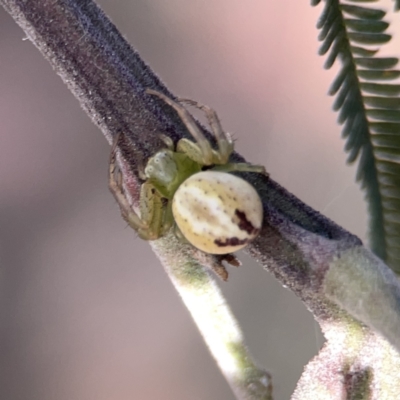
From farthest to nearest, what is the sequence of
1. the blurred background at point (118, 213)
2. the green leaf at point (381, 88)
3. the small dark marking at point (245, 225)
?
the blurred background at point (118, 213), the green leaf at point (381, 88), the small dark marking at point (245, 225)

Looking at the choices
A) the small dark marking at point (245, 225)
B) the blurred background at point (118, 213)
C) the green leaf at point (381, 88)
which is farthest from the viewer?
the blurred background at point (118, 213)

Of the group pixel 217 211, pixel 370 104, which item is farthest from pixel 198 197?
pixel 370 104

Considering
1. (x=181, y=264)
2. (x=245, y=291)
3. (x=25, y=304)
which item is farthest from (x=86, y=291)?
(x=181, y=264)

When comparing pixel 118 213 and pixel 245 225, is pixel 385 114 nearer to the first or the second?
pixel 245 225

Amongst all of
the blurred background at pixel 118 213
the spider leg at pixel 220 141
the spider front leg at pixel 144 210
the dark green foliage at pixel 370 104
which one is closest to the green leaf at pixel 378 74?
the dark green foliage at pixel 370 104

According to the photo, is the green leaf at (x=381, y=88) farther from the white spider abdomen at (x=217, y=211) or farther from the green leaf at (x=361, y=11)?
the white spider abdomen at (x=217, y=211)

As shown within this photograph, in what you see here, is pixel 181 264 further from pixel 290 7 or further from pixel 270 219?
pixel 290 7

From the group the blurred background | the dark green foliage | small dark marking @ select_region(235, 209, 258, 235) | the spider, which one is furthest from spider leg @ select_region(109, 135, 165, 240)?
the blurred background
